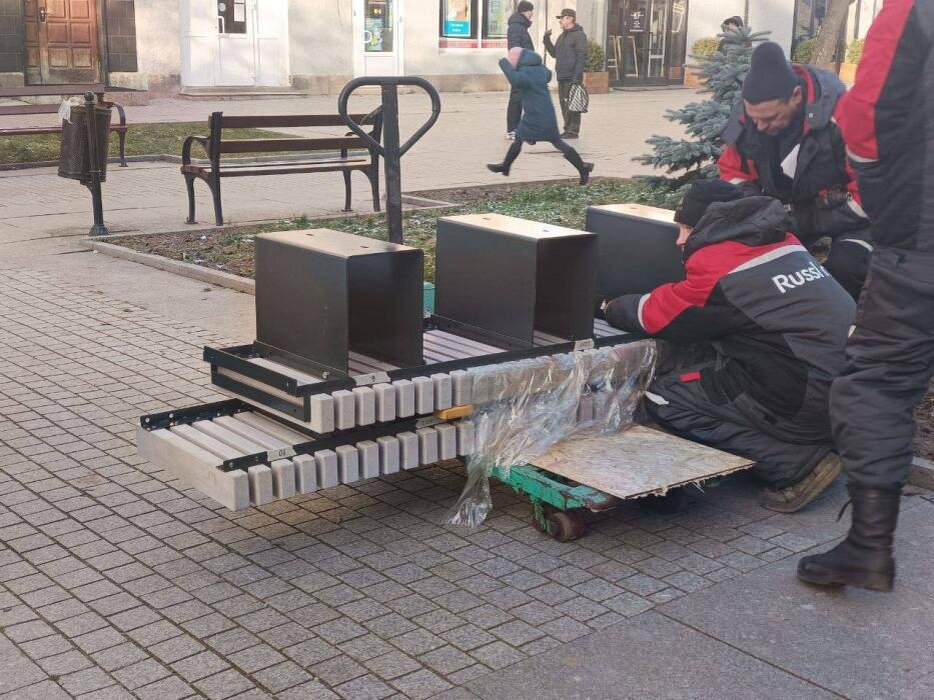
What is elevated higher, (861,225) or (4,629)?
(861,225)

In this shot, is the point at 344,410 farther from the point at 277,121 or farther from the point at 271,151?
the point at 271,151

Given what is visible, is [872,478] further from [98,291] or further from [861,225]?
[98,291]

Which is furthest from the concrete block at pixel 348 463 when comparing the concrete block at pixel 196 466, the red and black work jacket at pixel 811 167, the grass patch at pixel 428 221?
the grass patch at pixel 428 221

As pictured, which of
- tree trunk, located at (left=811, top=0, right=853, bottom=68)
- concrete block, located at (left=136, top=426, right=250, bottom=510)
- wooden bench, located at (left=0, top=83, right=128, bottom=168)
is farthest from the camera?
wooden bench, located at (left=0, top=83, right=128, bottom=168)

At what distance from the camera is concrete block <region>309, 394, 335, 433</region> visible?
4.04m

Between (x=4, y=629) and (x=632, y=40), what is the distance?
27995 millimetres

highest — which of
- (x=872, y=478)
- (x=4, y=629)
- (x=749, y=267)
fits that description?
(x=749, y=267)

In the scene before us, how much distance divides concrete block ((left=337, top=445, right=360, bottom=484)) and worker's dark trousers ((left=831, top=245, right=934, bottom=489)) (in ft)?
5.21

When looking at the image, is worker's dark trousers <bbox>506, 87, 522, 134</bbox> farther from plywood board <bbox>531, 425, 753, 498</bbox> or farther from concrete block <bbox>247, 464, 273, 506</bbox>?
concrete block <bbox>247, 464, 273, 506</bbox>

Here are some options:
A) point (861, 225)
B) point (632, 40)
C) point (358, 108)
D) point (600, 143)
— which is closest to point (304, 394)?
point (861, 225)

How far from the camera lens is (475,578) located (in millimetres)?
4027

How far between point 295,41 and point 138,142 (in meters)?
9.01

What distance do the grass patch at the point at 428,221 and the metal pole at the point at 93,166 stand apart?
0.45m

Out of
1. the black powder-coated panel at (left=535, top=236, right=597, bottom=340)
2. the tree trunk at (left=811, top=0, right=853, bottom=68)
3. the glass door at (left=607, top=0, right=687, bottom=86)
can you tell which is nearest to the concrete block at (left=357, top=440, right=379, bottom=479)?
the black powder-coated panel at (left=535, top=236, right=597, bottom=340)
